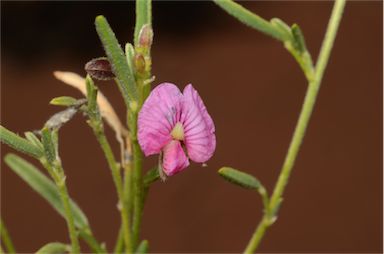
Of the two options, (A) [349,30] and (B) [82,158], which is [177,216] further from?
(A) [349,30]

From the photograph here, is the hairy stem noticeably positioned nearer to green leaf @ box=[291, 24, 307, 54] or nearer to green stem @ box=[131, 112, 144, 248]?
green stem @ box=[131, 112, 144, 248]

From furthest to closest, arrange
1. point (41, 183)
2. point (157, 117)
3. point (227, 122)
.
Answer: point (227, 122)
point (41, 183)
point (157, 117)

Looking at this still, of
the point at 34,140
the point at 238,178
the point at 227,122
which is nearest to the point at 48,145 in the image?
the point at 34,140

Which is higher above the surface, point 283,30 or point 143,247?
point 283,30

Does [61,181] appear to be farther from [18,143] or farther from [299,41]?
[299,41]

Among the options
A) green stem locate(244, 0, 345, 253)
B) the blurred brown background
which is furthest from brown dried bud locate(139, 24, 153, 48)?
the blurred brown background

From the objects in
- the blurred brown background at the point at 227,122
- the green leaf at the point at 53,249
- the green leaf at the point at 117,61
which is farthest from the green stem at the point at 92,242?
the blurred brown background at the point at 227,122

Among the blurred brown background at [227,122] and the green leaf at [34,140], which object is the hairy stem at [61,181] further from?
the blurred brown background at [227,122]
